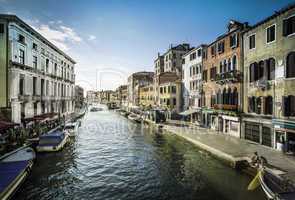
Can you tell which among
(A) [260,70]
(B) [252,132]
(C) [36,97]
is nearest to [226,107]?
(B) [252,132]

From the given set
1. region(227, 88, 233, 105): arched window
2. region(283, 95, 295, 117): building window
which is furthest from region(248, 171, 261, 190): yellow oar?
region(227, 88, 233, 105): arched window

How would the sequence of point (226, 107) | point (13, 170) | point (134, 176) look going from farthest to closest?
point (226, 107), point (134, 176), point (13, 170)

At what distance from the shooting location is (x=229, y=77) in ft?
84.9

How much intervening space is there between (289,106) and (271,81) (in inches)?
122

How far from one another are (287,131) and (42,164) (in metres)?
22.5

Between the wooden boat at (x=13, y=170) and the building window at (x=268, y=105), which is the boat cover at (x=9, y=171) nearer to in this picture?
the wooden boat at (x=13, y=170)

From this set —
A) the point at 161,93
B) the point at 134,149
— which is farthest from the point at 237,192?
the point at 161,93

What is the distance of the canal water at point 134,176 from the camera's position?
41.8 feet

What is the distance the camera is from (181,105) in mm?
46750

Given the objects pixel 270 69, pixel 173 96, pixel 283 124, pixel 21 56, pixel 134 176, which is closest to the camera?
pixel 134 176

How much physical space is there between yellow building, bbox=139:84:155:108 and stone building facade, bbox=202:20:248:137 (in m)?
30.3

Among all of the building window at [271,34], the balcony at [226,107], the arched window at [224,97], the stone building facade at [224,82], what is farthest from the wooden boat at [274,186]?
the arched window at [224,97]

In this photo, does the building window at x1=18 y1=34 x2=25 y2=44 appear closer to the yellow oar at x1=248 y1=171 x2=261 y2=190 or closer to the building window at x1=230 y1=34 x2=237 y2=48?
the building window at x1=230 y1=34 x2=237 y2=48

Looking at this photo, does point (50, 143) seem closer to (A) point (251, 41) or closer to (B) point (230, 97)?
(B) point (230, 97)
